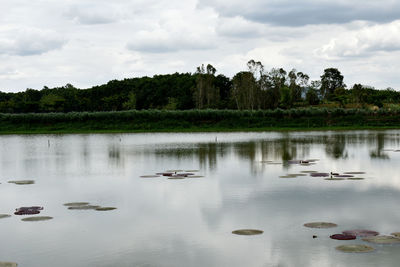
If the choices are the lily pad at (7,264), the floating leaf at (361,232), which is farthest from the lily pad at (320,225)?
the lily pad at (7,264)

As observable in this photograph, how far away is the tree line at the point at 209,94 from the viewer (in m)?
117

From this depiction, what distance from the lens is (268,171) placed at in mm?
25516

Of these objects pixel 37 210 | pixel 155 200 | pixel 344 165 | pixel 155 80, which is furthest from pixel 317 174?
pixel 155 80

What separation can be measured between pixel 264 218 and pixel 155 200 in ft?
15.1

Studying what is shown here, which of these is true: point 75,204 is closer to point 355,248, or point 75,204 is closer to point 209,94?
point 355,248

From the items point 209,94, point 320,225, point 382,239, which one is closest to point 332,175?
point 320,225

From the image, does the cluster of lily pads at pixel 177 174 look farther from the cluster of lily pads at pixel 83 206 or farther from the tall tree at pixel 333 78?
the tall tree at pixel 333 78

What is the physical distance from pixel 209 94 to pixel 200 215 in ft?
357

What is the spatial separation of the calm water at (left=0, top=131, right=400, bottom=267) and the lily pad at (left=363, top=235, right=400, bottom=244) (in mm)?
263

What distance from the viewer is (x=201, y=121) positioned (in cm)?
8288

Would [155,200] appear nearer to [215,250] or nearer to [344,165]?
[215,250]

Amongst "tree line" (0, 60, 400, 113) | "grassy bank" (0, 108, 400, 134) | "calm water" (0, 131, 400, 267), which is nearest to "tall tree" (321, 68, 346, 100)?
"tree line" (0, 60, 400, 113)

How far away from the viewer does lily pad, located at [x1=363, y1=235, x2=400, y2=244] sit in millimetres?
12062

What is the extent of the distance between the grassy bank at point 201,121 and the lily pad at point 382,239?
61625 mm
